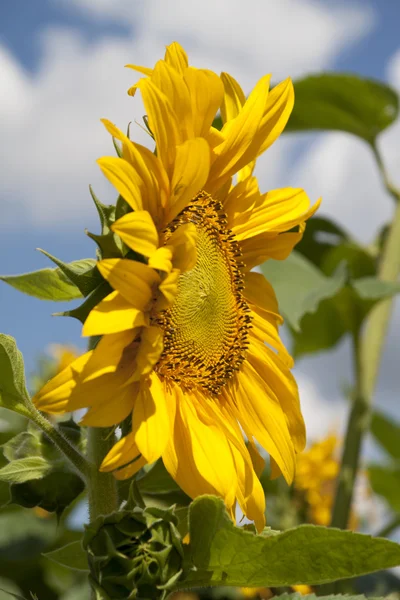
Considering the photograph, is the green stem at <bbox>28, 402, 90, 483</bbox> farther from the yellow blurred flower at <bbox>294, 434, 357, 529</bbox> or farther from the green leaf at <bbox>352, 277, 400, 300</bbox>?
the yellow blurred flower at <bbox>294, 434, 357, 529</bbox>

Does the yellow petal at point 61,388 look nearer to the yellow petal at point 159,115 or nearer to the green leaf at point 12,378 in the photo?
the green leaf at point 12,378

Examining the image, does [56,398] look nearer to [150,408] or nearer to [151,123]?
[150,408]

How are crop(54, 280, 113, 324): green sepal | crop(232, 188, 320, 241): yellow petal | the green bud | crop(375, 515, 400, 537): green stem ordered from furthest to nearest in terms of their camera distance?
crop(375, 515, 400, 537): green stem
crop(232, 188, 320, 241): yellow petal
crop(54, 280, 113, 324): green sepal
the green bud

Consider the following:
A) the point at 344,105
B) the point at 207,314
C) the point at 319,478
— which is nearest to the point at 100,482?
the point at 207,314

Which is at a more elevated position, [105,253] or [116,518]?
[105,253]

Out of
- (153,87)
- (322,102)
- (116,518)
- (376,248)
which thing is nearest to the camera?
(116,518)

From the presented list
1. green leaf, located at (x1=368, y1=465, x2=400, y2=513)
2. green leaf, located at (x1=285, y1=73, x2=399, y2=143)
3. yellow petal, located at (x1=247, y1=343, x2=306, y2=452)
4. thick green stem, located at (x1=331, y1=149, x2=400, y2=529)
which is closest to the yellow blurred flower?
green leaf, located at (x1=368, y1=465, x2=400, y2=513)

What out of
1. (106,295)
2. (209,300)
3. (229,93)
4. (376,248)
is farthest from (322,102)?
(106,295)
